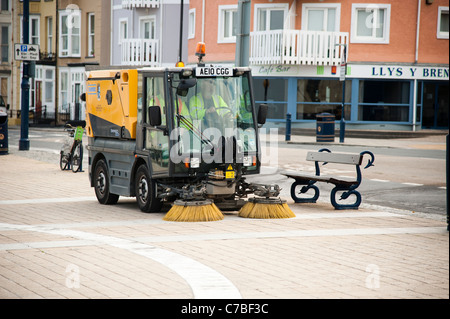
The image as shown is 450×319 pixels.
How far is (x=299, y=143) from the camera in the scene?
30156 mm

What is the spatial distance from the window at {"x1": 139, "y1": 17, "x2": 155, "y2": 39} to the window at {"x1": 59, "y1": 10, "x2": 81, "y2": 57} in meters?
5.51

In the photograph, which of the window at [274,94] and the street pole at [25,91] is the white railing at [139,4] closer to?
the window at [274,94]

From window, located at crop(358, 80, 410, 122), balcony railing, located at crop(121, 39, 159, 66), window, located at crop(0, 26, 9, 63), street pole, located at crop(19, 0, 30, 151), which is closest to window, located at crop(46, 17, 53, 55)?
window, located at crop(0, 26, 9, 63)

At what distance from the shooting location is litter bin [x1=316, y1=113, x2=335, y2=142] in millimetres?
30188

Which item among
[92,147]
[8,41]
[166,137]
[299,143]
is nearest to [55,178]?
[92,147]

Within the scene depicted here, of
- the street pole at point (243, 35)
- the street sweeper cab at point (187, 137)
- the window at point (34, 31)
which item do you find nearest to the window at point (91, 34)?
the window at point (34, 31)

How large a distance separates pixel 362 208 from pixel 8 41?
45.7 metres

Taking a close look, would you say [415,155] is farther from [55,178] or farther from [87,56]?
[87,56]

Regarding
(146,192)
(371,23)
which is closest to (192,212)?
(146,192)

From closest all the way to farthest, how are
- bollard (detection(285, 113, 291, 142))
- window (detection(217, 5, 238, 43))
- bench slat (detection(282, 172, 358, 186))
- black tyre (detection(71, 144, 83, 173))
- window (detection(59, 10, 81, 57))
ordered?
1. bench slat (detection(282, 172, 358, 186))
2. black tyre (detection(71, 144, 83, 173))
3. bollard (detection(285, 113, 291, 142))
4. window (detection(217, 5, 238, 43))
5. window (detection(59, 10, 81, 57))

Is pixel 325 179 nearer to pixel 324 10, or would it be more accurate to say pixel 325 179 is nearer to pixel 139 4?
pixel 324 10

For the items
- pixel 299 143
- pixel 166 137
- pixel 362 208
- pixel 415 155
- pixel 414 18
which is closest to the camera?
pixel 166 137

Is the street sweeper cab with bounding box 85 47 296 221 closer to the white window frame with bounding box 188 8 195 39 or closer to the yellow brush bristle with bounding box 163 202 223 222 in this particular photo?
the yellow brush bristle with bounding box 163 202 223 222
